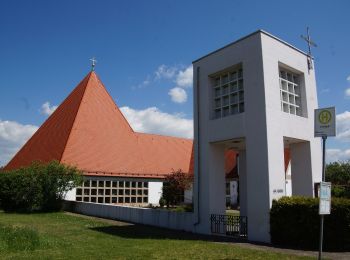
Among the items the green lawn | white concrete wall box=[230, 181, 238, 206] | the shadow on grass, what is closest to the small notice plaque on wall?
the green lawn

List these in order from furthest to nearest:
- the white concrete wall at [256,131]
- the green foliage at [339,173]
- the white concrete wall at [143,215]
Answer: the green foliage at [339,173], the white concrete wall at [143,215], the white concrete wall at [256,131]

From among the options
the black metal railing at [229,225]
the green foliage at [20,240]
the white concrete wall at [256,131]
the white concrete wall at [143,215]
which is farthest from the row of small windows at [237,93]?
the green foliage at [20,240]

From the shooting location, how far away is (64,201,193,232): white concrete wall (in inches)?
702

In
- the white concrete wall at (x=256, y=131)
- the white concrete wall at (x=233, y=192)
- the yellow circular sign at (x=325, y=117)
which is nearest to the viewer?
the yellow circular sign at (x=325, y=117)

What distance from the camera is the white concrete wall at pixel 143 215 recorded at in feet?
58.5

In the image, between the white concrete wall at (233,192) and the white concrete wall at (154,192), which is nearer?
the white concrete wall at (154,192)

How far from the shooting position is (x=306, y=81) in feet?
56.7

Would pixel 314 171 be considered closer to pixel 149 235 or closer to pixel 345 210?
pixel 345 210

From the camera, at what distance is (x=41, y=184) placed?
26891 millimetres

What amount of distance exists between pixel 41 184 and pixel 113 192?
604 cm

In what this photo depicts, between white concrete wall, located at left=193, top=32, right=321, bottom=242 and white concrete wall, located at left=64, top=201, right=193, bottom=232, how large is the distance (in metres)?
0.96

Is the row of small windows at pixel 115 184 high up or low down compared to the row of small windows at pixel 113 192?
up

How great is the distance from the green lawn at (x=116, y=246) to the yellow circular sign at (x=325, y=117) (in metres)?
4.09

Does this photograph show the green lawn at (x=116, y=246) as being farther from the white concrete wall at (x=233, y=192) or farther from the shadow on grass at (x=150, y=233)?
the white concrete wall at (x=233, y=192)
